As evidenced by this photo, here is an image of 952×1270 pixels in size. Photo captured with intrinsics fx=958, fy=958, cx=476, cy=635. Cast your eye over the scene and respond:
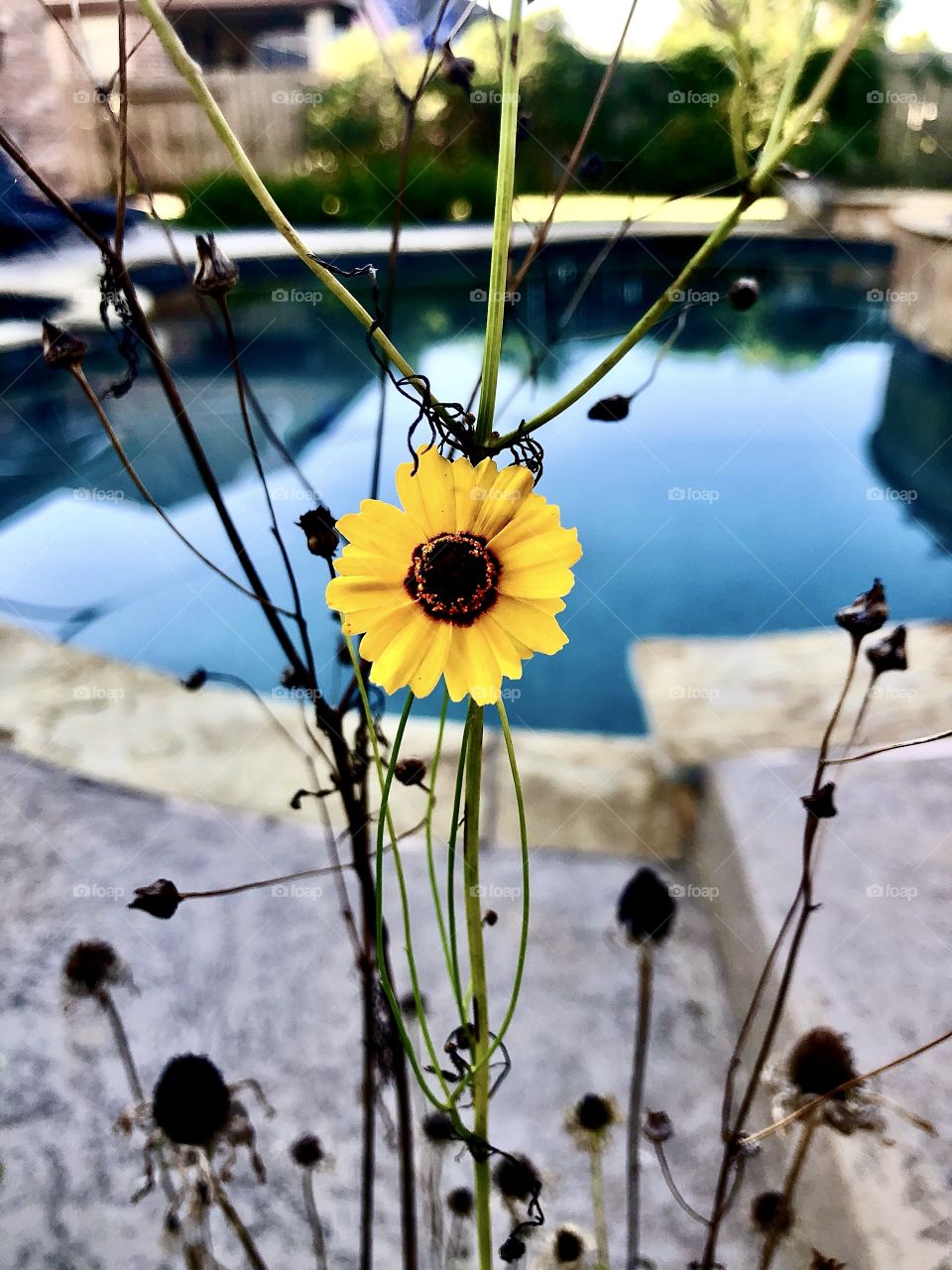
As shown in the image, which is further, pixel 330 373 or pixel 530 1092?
pixel 330 373

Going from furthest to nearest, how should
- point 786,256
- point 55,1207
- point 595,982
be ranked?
point 786,256
point 595,982
point 55,1207

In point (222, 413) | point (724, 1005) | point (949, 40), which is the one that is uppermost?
point (949, 40)

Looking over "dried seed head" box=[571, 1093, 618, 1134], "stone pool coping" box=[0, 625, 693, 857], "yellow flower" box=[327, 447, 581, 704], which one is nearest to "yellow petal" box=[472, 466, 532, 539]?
"yellow flower" box=[327, 447, 581, 704]

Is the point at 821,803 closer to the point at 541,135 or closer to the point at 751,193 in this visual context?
the point at 751,193

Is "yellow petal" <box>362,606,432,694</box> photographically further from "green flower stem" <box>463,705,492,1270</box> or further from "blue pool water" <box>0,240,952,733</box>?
"blue pool water" <box>0,240,952,733</box>

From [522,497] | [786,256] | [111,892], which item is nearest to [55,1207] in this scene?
[111,892]

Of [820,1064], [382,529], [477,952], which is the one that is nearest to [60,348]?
[382,529]

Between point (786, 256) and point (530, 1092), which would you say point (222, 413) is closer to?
point (530, 1092)
